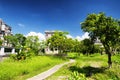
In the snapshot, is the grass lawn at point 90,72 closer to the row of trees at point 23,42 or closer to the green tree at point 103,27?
the green tree at point 103,27

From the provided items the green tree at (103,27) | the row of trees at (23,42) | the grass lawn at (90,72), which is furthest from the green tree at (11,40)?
the green tree at (103,27)

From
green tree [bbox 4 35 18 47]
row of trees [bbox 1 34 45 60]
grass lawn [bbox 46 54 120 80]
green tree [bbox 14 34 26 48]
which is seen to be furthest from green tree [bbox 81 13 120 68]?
green tree [bbox 14 34 26 48]

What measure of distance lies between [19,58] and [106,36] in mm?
16454

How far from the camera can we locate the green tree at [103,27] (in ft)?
72.9

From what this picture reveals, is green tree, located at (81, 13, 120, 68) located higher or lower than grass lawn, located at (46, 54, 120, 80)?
higher

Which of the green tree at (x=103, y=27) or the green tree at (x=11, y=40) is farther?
the green tree at (x=11, y=40)

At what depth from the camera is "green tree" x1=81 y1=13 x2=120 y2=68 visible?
2222cm

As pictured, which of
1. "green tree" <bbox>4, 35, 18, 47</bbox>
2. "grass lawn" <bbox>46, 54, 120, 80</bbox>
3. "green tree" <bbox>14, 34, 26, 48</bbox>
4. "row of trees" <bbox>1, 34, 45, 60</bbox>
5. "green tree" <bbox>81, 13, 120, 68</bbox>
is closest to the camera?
"grass lawn" <bbox>46, 54, 120, 80</bbox>

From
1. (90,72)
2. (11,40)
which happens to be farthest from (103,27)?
(11,40)

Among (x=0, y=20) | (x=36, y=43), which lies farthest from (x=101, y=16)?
(x=0, y=20)

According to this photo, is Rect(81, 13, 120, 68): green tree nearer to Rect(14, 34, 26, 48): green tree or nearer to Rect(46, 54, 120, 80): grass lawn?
Rect(46, 54, 120, 80): grass lawn

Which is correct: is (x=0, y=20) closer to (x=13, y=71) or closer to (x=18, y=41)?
(x=18, y=41)

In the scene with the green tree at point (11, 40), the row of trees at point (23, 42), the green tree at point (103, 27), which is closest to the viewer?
the green tree at point (103, 27)

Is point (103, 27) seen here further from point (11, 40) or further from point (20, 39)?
point (20, 39)
